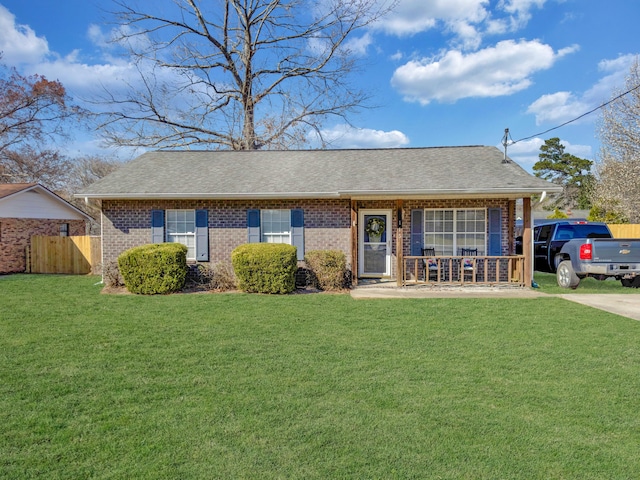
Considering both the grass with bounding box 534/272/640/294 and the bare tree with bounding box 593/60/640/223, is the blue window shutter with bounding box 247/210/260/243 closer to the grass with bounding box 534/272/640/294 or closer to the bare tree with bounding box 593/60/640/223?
the grass with bounding box 534/272/640/294

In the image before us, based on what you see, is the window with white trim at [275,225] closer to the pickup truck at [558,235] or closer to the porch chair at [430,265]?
the porch chair at [430,265]

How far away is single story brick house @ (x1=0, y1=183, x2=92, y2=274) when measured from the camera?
51.6 ft

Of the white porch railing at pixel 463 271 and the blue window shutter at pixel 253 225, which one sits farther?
the blue window shutter at pixel 253 225

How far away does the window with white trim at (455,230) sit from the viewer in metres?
11.9

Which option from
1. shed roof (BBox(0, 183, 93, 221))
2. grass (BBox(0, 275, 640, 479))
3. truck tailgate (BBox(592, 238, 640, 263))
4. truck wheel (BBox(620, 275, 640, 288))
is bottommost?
grass (BBox(0, 275, 640, 479))

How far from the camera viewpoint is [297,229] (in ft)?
38.5

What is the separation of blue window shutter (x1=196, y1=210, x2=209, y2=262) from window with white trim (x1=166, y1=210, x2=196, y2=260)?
19 centimetres

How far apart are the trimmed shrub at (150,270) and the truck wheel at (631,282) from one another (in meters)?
11.8

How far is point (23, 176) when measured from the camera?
1063 inches

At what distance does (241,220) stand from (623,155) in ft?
72.9

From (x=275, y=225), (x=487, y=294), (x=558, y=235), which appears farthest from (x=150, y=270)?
(x=558, y=235)

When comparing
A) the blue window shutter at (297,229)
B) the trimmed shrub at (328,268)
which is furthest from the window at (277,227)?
the trimmed shrub at (328,268)

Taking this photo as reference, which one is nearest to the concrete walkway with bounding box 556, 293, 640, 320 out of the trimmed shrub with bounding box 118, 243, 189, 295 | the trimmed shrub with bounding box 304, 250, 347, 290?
the trimmed shrub with bounding box 304, 250, 347, 290

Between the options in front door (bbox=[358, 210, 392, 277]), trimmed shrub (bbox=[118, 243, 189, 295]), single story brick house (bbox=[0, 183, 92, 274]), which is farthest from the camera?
single story brick house (bbox=[0, 183, 92, 274])
